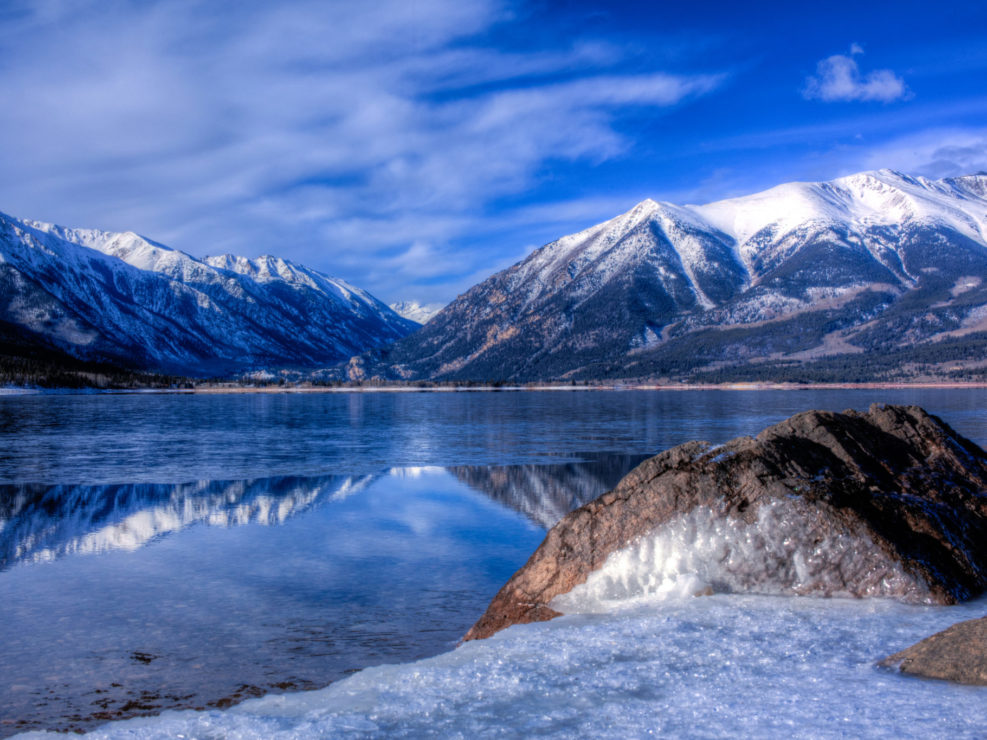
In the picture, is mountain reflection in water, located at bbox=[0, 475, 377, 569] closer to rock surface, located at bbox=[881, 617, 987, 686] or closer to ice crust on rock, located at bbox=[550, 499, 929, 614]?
ice crust on rock, located at bbox=[550, 499, 929, 614]

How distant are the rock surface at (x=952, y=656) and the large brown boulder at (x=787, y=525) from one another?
286 cm

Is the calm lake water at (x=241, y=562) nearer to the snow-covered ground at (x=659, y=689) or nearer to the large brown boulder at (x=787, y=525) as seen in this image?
the snow-covered ground at (x=659, y=689)

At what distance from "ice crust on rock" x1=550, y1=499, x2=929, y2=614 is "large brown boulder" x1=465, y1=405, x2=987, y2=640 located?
0.02 m

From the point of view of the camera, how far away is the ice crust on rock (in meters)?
12.2

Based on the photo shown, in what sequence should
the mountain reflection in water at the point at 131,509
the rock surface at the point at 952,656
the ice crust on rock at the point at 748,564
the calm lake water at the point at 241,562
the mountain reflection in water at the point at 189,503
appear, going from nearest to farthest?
the rock surface at the point at 952,656 → the calm lake water at the point at 241,562 → the ice crust on rock at the point at 748,564 → the mountain reflection in water at the point at 131,509 → the mountain reflection in water at the point at 189,503

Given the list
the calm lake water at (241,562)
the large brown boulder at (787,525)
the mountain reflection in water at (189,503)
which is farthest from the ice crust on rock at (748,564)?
the mountain reflection in water at (189,503)

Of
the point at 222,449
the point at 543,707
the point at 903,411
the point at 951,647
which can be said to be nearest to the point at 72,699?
the point at 543,707

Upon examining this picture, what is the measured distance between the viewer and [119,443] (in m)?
52.6

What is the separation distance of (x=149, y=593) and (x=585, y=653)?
10621 mm

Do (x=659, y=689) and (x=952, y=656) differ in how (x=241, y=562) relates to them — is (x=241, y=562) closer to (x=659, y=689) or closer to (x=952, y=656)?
(x=659, y=689)

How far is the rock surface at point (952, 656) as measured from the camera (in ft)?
28.0

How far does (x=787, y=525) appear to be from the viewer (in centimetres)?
1269

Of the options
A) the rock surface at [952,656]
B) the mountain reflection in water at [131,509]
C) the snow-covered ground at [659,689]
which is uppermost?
the rock surface at [952,656]

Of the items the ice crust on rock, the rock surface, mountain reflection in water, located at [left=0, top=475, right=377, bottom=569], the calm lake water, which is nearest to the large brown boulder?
the ice crust on rock
